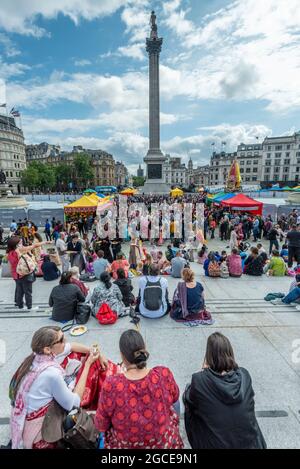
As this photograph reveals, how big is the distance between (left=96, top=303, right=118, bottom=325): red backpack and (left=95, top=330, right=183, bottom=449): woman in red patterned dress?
2.94 meters

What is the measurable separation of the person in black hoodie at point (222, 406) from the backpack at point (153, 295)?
287cm

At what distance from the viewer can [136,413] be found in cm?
189

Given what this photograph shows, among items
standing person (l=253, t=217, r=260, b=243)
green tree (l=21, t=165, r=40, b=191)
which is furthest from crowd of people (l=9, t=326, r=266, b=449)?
green tree (l=21, t=165, r=40, b=191)

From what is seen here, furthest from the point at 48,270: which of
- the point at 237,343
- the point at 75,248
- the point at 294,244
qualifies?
the point at 294,244

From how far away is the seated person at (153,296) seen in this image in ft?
16.7

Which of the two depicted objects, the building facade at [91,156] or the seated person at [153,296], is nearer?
the seated person at [153,296]

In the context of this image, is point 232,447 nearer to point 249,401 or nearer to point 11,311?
point 249,401

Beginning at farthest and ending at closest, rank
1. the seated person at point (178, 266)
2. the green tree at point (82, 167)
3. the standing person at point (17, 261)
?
the green tree at point (82, 167)
the seated person at point (178, 266)
the standing person at point (17, 261)

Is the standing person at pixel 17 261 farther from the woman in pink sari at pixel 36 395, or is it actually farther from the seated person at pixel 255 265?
the seated person at pixel 255 265

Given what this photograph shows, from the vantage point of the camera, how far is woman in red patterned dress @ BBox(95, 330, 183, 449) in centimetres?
190

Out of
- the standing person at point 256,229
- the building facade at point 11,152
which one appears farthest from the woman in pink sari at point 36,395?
the building facade at point 11,152

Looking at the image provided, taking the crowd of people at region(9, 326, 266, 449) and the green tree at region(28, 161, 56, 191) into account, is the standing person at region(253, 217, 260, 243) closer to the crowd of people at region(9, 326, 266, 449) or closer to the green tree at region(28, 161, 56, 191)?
the crowd of people at region(9, 326, 266, 449)

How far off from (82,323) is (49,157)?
117m

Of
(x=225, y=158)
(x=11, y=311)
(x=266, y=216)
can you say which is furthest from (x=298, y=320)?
(x=225, y=158)
